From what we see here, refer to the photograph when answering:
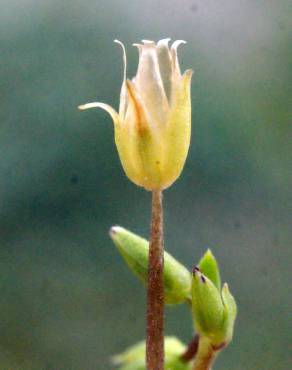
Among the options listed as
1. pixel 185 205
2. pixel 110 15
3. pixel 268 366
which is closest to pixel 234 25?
pixel 110 15

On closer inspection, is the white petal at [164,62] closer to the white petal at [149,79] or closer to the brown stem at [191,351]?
the white petal at [149,79]

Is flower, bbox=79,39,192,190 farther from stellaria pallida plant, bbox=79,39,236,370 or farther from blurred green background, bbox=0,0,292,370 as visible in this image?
blurred green background, bbox=0,0,292,370

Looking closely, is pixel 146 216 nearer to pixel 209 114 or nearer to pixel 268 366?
pixel 209 114

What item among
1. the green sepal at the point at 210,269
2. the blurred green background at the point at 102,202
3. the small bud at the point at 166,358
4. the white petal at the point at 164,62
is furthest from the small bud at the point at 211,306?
the blurred green background at the point at 102,202

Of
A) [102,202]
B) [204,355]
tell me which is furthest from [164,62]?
[102,202]

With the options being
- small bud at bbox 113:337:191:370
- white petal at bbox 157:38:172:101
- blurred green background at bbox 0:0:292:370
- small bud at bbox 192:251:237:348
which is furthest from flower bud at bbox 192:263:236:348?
blurred green background at bbox 0:0:292:370
